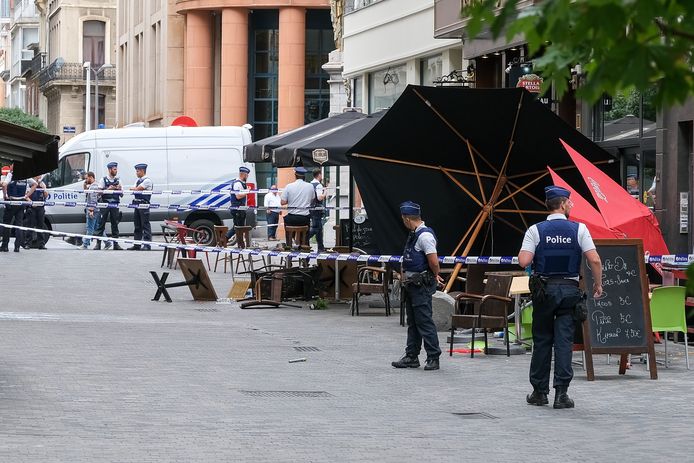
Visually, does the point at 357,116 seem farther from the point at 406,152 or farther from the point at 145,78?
the point at 145,78

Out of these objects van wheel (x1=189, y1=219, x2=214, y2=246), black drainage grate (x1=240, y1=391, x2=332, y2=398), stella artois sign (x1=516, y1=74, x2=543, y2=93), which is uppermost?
stella artois sign (x1=516, y1=74, x2=543, y2=93)

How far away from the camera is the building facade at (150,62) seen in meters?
63.1

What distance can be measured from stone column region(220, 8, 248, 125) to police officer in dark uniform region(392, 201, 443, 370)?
43983 millimetres

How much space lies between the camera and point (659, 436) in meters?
10.1

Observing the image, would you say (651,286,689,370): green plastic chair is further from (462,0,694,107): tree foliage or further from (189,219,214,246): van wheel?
(189,219,214,246): van wheel

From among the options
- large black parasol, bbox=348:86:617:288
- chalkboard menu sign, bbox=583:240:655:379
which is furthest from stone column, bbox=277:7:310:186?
chalkboard menu sign, bbox=583:240:655:379

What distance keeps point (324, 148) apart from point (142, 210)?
13.4m

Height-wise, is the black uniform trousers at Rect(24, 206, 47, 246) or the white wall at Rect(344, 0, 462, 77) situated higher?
the white wall at Rect(344, 0, 462, 77)

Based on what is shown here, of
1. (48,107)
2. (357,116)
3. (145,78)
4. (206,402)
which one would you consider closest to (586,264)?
(206,402)

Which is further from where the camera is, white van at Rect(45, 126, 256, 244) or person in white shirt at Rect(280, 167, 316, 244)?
white van at Rect(45, 126, 256, 244)

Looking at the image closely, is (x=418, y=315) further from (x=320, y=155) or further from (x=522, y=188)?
(x=320, y=155)

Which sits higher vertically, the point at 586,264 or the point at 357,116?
the point at 357,116

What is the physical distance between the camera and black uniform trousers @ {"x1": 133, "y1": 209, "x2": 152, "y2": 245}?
109 feet

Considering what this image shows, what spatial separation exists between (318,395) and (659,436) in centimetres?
303
